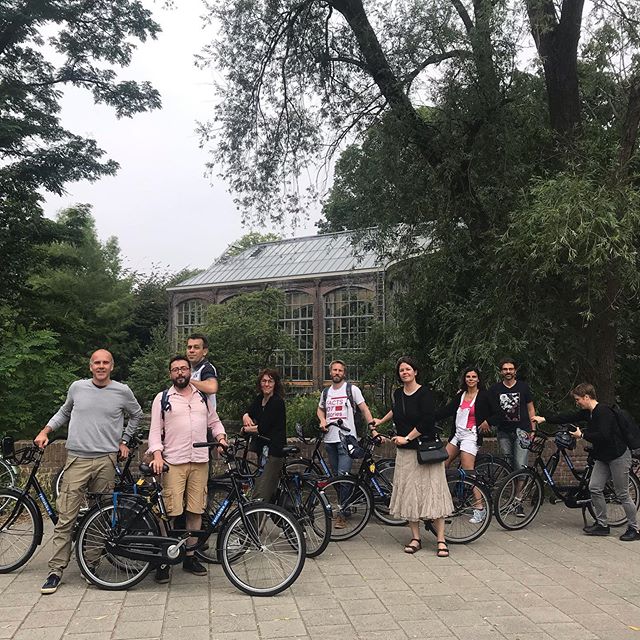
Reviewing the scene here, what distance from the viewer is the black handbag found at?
250 inches

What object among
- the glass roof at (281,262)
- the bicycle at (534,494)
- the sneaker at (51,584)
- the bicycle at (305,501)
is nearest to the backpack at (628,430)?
the bicycle at (534,494)

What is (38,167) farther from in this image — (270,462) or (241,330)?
(270,462)

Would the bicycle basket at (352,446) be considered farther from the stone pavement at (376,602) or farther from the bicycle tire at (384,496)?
the stone pavement at (376,602)

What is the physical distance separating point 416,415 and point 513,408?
195 centimetres

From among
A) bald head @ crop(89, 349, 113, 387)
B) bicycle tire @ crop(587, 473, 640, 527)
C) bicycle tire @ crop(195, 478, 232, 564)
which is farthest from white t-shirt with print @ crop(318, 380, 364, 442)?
bicycle tire @ crop(587, 473, 640, 527)

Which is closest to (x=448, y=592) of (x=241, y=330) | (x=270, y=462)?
(x=270, y=462)

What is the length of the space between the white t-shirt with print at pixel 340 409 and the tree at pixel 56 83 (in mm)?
12527

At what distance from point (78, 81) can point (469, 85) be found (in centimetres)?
1381

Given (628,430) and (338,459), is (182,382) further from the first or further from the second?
(628,430)

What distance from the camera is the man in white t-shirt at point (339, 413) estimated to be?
7434 millimetres

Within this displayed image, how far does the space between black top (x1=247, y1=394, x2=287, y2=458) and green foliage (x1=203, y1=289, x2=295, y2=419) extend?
42.9ft

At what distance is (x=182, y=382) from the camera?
5695mm

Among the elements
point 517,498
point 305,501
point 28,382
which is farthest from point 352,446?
point 28,382

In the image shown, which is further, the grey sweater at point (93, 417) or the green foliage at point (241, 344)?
the green foliage at point (241, 344)
